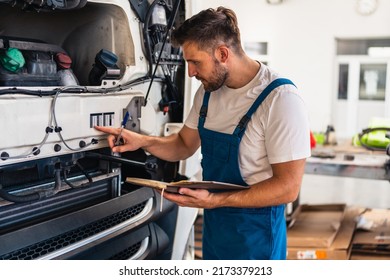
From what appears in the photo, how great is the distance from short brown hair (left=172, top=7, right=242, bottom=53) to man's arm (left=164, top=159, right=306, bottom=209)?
1.44ft

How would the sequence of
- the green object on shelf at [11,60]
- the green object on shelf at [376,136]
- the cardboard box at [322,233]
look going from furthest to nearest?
the green object on shelf at [376,136], the cardboard box at [322,233], the green object on shelf at [11,60]

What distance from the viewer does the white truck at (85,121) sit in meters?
1.37

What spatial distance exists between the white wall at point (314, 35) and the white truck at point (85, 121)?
15.4 ft

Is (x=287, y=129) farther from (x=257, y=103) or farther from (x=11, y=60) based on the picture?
(x=11, y=60)

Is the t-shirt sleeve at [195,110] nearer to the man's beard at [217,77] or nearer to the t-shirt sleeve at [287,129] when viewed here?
the man's beard at [217,77]

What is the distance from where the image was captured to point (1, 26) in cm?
171

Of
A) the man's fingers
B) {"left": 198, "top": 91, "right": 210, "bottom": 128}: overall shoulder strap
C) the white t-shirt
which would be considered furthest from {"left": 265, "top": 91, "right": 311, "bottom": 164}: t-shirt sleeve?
the man's fingers

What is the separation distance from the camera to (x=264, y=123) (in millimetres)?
1500

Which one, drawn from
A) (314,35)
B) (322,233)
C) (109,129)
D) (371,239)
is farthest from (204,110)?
(314,35)

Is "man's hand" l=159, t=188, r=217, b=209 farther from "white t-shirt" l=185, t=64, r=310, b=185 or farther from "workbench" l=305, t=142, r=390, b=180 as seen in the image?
"workbench" l=305, t=142, r=390, b=180

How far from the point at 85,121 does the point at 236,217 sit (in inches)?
24.4

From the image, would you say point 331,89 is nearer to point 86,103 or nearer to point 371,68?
point 371,68

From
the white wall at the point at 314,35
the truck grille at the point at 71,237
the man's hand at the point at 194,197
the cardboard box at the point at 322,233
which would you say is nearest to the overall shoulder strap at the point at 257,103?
the man's hand at the point at 194,197
